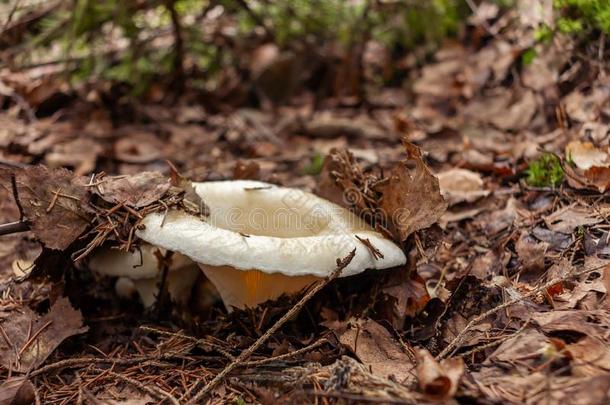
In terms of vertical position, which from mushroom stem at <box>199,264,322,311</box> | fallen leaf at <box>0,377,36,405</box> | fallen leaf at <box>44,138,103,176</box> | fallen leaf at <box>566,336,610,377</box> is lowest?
fallen leaf at <box>44,138,103,176</box>

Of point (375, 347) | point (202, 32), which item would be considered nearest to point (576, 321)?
point (375, 347)

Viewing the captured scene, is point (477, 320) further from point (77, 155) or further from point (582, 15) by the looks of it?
point (77, 155)

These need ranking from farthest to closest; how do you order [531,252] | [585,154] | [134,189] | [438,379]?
[585,154]
[531,252]
[134,189]
[438,379]

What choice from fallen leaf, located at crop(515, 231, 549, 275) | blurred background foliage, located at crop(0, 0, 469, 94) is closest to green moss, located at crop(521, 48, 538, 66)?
blurred background foliage, located at crop(0, 0, 469, 94)

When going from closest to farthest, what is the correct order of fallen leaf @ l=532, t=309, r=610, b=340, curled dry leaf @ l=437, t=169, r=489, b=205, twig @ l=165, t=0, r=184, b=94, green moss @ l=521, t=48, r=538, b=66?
fallen leaf @ l=532, t=309, r=610, b=340 → curled dry leaf @ l=437, t=169, r=489, b=205 → green moss @ l=521, t=48, r=538, b=66 → twig @ l=165, t=0, r=184, b=94

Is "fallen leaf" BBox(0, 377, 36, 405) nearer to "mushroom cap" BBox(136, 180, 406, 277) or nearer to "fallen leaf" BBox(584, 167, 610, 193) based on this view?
"mushroom cap" BBox(136, 180, 406, 277)

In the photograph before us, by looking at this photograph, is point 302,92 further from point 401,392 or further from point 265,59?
point 401,392
